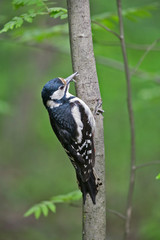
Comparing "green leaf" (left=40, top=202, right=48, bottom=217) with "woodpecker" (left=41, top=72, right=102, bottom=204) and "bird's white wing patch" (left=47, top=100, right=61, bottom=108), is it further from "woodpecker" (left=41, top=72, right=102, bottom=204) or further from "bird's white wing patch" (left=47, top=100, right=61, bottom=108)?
"bird's white wing patch" (left=47, top=100, right=61, bottom=108)

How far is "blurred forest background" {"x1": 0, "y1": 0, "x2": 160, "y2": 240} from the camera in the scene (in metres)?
8.06

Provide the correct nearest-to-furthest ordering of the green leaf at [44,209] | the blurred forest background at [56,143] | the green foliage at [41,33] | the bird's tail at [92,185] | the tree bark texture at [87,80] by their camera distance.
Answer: the tree bark texture at [87,80]
the bird's tail at [92,185]
the green leaf at [44,209]
the green foliage at [41,33]
the blurred forest background at [56,143]

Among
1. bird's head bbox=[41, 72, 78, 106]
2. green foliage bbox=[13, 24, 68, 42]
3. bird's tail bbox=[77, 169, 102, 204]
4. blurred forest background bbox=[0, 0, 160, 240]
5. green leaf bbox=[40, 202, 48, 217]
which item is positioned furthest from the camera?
blurred forest background bbox=[0, 0, 160, 240]

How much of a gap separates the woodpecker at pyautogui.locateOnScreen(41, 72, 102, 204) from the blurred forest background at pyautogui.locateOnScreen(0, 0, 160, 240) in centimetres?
354

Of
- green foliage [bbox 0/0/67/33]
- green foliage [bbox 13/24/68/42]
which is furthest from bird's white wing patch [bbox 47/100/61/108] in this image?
green foliage [bbox 13/24/68/42]

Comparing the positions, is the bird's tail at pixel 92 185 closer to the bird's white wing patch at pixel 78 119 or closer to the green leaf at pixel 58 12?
the bird's white wing patch at pixel 78 119

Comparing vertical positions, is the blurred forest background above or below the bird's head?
below

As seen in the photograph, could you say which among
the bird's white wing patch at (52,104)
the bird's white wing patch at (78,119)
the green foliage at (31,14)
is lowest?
the bird's white wing patch at (78,119)

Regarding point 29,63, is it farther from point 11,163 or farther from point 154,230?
point 154,230

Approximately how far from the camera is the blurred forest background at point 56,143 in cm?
806

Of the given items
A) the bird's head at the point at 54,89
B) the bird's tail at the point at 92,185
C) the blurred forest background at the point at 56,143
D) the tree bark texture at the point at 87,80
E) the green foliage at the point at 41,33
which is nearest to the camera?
the tree bark texture at the point at 87,80

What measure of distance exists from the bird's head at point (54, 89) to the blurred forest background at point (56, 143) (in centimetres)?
349

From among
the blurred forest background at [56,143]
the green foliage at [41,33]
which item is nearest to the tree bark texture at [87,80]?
the green foliage at [41,33]

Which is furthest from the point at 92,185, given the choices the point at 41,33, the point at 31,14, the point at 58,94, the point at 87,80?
the point at 41,33
